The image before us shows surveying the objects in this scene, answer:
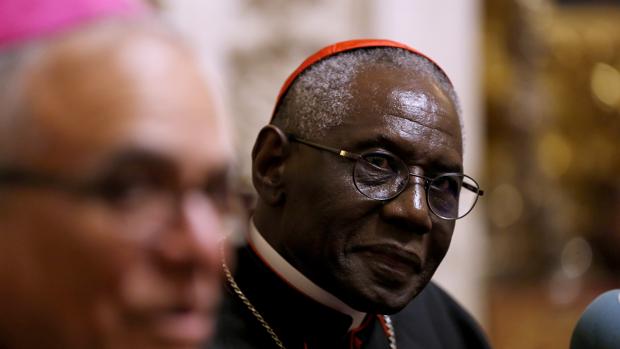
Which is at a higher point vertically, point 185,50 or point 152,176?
point 185,50

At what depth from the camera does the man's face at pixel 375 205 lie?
1941mm

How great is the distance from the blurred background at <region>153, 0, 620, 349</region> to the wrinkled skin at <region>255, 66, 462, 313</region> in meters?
1.99

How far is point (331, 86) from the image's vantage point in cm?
209

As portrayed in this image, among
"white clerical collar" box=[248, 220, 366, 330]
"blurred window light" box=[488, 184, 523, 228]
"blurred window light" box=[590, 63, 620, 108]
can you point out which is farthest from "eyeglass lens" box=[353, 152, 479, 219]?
"blurred window light" box=[590, 63, 620, 108]

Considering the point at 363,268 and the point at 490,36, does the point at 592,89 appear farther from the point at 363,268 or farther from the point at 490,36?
the point at 363,268

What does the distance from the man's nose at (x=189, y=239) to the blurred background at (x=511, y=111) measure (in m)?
2.70

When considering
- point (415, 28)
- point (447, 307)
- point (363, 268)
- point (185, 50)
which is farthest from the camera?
point (415, 28)

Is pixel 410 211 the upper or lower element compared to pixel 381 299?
upper

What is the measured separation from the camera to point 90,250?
121 cm

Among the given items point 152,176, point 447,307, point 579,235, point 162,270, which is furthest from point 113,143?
point 579,235

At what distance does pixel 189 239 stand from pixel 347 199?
764mm

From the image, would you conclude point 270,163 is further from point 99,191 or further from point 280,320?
point 99,191

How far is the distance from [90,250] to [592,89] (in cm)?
851

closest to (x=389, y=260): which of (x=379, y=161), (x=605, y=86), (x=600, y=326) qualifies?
(x=379, y=161)
